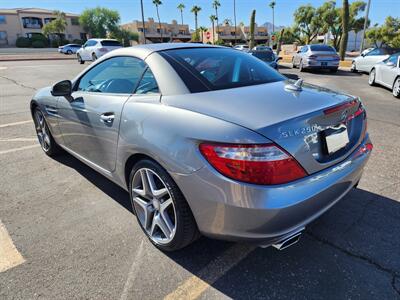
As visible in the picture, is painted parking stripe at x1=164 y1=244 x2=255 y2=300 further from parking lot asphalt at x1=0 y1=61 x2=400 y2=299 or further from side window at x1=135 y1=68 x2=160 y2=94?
side window at x1=135 y1=68 x2=160 y2=94

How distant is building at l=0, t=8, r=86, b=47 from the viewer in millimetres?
68688

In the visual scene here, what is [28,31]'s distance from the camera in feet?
236

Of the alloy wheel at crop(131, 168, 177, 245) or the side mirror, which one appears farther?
the side mirror

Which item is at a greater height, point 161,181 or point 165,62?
point 165,62

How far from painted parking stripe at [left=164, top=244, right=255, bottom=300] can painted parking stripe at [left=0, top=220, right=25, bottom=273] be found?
1.28 metres

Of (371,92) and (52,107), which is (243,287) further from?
(371,92)

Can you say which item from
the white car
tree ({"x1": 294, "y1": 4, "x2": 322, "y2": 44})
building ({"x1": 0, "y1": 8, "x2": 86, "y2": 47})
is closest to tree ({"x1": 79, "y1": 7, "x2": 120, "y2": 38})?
building ({"x1": 0, "y1": 8, "x2": 86, "y2": 47})

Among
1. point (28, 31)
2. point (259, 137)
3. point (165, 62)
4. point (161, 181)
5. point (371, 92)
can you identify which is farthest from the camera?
point (28, 31)

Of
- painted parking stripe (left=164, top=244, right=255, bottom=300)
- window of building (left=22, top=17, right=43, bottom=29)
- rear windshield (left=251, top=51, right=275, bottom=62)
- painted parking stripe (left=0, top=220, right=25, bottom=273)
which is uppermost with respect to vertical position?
window of building (left=22, top=17, right=43, bottom=29)

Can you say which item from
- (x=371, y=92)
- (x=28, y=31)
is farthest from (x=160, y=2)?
(x=371, y=92)

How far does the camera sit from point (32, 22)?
238 ft

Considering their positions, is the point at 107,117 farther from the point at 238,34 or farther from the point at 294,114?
the point at 238,34

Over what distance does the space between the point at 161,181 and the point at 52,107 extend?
7.45ft

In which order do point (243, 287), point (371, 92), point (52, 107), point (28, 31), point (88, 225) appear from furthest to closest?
point (28, 31) < point (371, 92) < point (52, 107) < point (88, 225) < point (243, 287)
